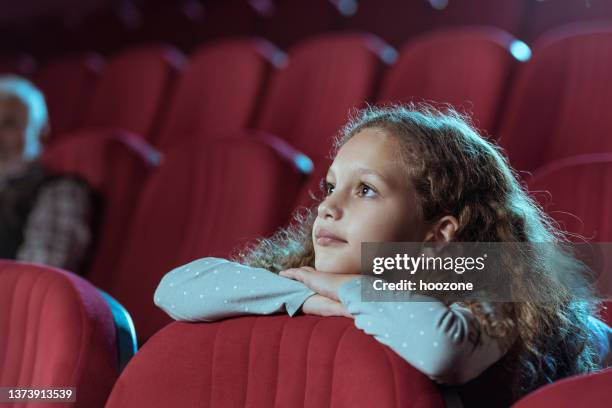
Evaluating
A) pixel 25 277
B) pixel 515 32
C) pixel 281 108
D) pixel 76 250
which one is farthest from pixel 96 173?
pixel 515 32

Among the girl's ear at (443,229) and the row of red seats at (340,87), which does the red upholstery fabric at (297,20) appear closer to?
the row of red seats at (340,87)

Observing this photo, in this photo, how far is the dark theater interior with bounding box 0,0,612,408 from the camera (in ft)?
0.93

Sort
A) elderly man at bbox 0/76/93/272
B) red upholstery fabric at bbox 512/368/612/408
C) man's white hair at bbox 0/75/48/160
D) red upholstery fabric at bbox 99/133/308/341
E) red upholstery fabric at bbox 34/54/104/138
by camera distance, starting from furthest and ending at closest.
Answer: red upholstery fabric at bbox 34/54/104/138
man's white hair at bbox 0/75/48/160
elderly man at bbox 0/76/93/272
red upholstery fabric at bbox 99/133/308/341
red upholstery fabric at bbox 512/368/612/408

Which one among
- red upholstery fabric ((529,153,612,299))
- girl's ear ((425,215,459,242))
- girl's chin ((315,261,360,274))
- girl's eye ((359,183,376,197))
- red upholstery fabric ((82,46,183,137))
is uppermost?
red upholstery fabric ((82,46,183,137))

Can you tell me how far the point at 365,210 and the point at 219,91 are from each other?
1.77ft

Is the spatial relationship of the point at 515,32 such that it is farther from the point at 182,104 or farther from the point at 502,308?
the point at 502,308

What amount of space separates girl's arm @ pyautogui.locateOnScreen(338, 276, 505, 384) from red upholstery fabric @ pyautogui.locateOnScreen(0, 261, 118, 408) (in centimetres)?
13

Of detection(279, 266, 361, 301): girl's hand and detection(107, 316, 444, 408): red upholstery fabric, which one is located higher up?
detection(279, 266, 361, 301): girl's hand

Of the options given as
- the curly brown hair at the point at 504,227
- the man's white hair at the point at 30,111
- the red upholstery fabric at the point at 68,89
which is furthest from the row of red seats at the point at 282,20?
the curly brown hair at the point at 504,227

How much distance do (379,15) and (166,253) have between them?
454 millimetres

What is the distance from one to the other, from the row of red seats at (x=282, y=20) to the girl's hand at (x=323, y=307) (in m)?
0.54

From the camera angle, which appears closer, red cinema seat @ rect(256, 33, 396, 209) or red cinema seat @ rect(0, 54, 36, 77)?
red cinema seat @ rect(256, 33, 396, 209)

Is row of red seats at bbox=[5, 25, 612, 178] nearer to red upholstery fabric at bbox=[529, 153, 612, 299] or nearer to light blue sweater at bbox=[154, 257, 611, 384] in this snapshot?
red upholstery fabric at bbox=[529, 153, 612, 299]

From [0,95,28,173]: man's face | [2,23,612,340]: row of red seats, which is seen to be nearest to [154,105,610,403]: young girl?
[2,23,612,340]: row of red seats
